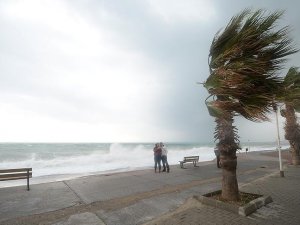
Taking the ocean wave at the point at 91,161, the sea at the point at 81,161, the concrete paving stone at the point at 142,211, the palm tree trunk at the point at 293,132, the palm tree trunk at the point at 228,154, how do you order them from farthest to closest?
the ocean wave at the point at 91,161 < the sea at the point at 81,161 < the palm tree trunk at the point at 293,132 < the palm tree trunk at the point at 228,154 < the concrete paving stone at the point at 142,211

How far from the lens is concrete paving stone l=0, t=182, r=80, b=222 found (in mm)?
6848

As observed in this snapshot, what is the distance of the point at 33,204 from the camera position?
7523 millimetres

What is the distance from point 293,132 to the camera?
15609 millimetres

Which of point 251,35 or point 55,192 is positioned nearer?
point 251,35

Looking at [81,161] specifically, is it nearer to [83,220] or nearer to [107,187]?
[107,187]

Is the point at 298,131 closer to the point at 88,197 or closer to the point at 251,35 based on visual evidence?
the point at 251,35

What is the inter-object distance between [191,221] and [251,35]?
461 centimetres

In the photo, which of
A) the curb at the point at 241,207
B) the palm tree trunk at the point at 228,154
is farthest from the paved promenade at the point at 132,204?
the palm tree trunk at the point at 228,154

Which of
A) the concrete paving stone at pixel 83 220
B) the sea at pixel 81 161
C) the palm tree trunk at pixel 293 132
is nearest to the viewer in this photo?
the concrete paving stone at pixel 83 220

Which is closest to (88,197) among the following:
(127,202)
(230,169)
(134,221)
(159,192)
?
(127,202)

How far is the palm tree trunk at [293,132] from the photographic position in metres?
15.5

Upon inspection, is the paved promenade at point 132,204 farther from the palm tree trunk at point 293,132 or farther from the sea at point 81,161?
the palm tree trunk at point 293,132

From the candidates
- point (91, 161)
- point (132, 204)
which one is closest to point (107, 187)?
point (132, 204)

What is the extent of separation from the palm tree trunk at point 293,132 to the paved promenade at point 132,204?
18.5ft
